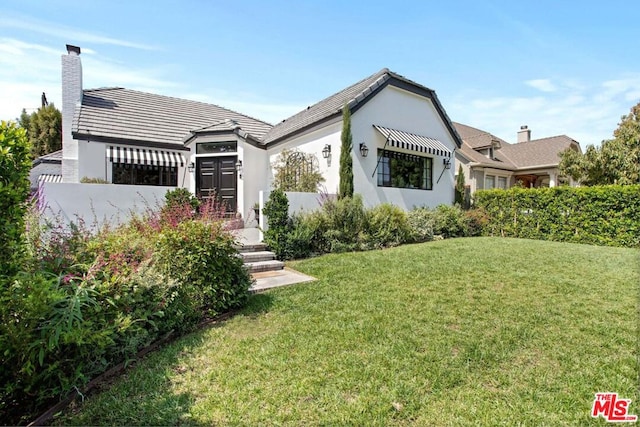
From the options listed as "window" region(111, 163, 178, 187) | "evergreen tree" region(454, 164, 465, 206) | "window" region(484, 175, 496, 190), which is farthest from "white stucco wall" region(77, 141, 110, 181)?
"window" region(484, 175, 496, 190)

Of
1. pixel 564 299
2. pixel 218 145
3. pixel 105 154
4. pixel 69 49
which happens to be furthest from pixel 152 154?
pixel 564 299

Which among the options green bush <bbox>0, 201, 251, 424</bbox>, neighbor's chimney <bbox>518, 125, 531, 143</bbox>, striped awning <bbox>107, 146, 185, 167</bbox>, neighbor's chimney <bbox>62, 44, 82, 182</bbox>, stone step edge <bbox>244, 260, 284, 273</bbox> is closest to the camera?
green bush <bbox>0, 201, 251, 424</bbox>

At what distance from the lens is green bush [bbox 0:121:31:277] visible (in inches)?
143

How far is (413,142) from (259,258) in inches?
451

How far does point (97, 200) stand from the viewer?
34.1 ft

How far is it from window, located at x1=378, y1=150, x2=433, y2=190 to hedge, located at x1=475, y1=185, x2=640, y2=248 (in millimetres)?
4043

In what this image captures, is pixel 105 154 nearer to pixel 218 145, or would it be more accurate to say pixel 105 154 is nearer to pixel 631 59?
pixel 218 145

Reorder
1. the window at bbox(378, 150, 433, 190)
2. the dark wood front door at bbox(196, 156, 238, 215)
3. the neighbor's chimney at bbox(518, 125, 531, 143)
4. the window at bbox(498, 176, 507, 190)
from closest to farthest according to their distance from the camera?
1. the dark wood front door at bbox(196, 156, 238, 215)
2. the window at bbox(378, 150, 433, 190)
3. the window at bbox(498, 176, 507, 190)
4. the neighbor's chimney at bbox(518, 125, 531, 143)

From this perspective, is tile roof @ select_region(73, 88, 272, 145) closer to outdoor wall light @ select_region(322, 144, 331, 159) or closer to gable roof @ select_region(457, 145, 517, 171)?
outdoor wall light @ select_region(322, 144, 331, 159)

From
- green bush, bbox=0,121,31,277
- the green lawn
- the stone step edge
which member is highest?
green bush, bbox=0,121,31,277

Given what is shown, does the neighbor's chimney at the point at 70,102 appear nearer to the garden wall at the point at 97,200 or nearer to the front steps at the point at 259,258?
the garden wall at the point at 97,200

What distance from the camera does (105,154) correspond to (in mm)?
16734

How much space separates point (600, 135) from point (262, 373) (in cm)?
2978

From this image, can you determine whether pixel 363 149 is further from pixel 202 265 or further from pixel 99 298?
pixel 99 298
